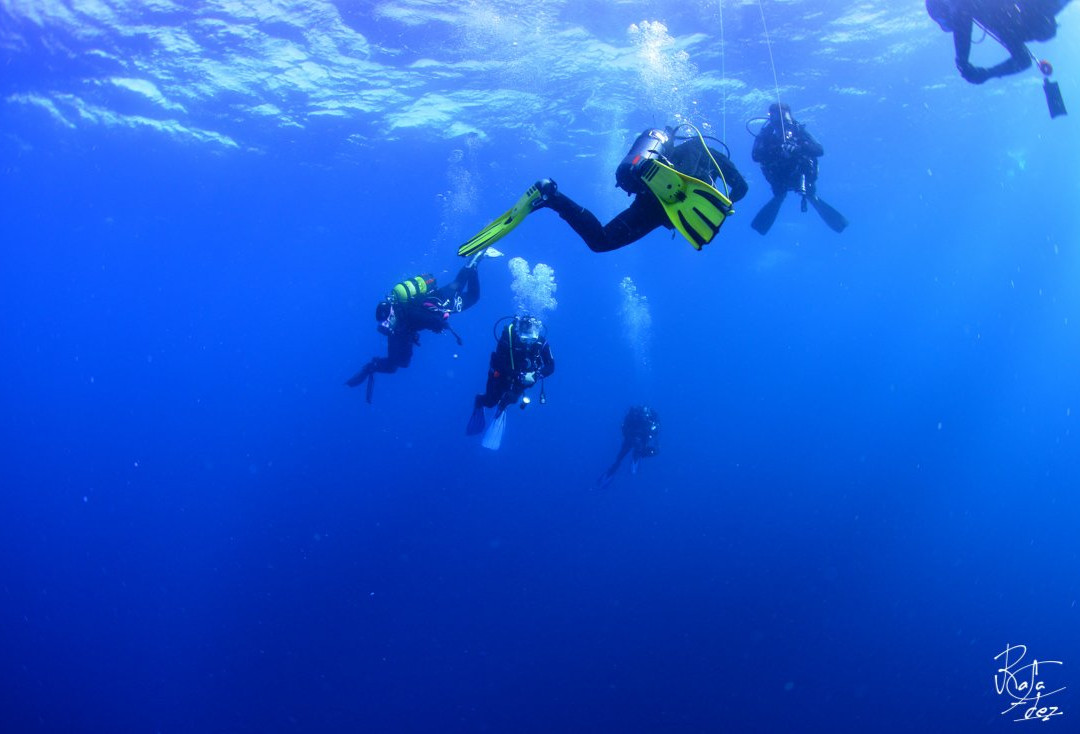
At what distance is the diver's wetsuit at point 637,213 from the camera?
504 centimetres

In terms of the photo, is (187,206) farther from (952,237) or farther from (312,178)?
(952,237)

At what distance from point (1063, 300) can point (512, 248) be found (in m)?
67.7

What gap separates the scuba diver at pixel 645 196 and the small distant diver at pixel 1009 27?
7.51 ft

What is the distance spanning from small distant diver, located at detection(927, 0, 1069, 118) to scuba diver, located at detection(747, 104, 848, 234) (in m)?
3.23

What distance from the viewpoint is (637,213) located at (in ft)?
16.7

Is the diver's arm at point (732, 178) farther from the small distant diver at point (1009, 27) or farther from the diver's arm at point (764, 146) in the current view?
the diver's arm at point (764, 146)

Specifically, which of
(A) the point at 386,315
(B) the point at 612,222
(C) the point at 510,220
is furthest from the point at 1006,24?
(A) the point at 386,315

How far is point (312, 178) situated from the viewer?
105 ft

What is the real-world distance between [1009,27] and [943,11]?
564 millimetres

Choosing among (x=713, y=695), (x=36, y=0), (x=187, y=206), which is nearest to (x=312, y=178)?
(x=187, y=206)

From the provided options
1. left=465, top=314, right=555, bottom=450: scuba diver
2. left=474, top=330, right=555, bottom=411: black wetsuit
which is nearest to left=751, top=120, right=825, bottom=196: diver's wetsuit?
left=465, top=314, right=555, bottom=450: scuba diver

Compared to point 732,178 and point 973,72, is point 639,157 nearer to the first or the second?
point 732,178

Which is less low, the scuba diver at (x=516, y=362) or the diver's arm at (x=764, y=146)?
the diver's arm at (x=764, y=146)
